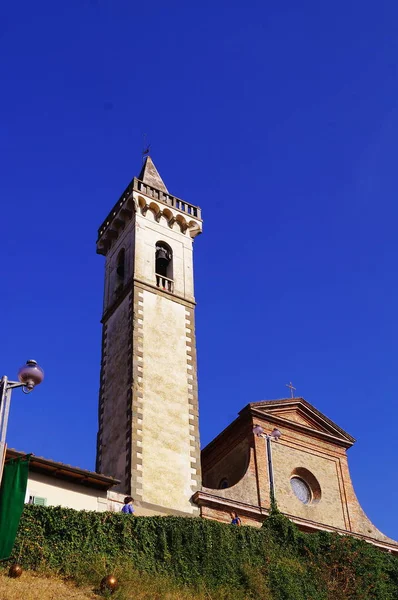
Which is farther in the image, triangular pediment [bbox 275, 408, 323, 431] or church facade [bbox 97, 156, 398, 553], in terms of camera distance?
triangular pediment [bbox 275, 408, 323, 431]

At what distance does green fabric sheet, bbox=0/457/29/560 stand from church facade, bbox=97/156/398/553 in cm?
773

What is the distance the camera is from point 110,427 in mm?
31828

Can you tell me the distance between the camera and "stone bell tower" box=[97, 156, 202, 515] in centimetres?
2942

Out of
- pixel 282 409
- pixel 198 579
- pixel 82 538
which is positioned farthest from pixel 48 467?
pixel 282 409

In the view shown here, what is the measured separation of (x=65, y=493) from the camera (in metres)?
26.0

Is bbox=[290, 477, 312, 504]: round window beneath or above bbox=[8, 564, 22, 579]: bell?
above

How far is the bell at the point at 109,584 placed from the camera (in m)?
20.9

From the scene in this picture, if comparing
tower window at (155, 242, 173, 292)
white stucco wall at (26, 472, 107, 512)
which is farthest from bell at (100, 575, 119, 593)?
tower window at (155, 242, 173, 292)

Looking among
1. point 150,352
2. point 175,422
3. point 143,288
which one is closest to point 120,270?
point 143,288

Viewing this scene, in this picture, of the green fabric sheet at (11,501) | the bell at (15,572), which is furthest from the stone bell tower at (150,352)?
the green fabric sheet at (11,501)

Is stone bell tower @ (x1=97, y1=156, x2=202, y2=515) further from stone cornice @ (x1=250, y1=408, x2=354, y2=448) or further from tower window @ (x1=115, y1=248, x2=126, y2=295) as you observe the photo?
stone cornice @ (x1=250, y1=408, x2=354, y2=448)

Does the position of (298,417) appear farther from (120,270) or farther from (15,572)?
(15,572)

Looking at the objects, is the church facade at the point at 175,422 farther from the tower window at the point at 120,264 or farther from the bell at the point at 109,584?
the bell at the point at 109,584

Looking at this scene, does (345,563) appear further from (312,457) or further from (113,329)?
(113,329)
